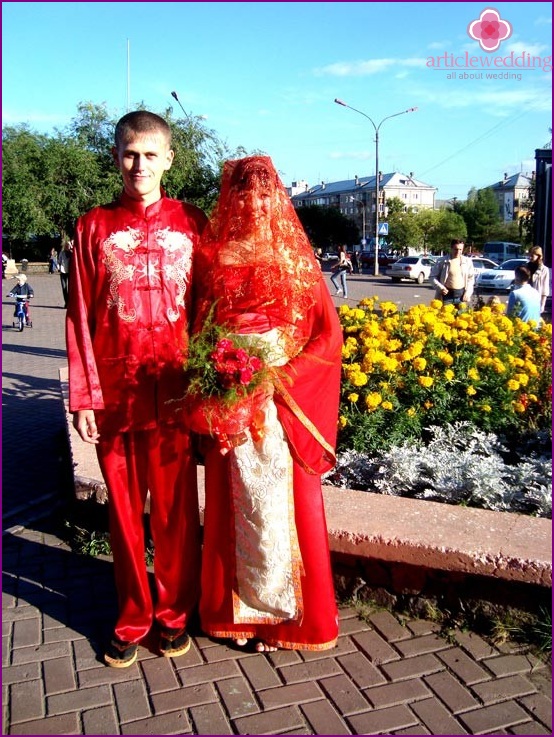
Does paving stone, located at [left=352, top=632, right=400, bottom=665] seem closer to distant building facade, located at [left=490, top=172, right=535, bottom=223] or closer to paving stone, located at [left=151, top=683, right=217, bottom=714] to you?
paving stone, located at [left=151, top=683, right=217, bottom=714]

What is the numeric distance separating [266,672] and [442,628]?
81 cm

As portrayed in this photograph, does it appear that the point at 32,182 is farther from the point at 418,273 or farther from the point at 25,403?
the point at 25,403

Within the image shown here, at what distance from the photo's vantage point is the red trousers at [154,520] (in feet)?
9.12

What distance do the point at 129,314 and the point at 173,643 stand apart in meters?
1.38

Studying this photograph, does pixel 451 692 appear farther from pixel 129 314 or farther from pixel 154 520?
pixel 129 314

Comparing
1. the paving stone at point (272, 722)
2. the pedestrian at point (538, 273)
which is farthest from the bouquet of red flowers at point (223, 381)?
the pedestrian at point (538, 273)

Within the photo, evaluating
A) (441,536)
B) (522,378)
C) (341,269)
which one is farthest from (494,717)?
(341,269)

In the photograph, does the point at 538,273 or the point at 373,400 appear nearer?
the point at 373,400

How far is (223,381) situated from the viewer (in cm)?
241

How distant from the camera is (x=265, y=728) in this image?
2422mm

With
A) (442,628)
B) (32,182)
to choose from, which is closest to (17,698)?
(442,628)

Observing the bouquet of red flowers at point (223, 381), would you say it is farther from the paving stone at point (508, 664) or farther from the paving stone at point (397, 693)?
the paving stone at point (508, 664)

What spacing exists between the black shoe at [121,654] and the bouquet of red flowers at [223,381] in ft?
3.29

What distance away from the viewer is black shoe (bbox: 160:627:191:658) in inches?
112
